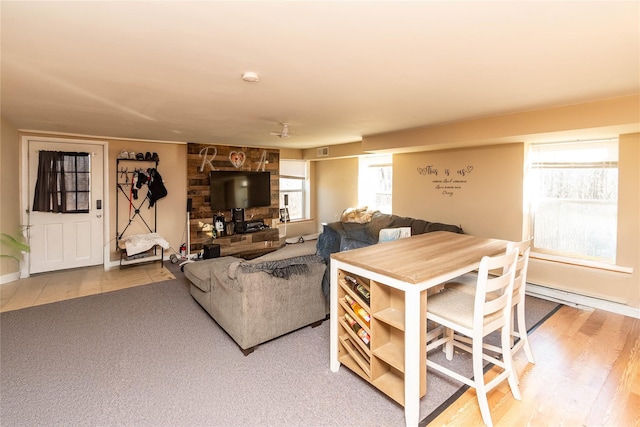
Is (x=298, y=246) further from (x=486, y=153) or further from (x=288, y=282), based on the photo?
(x=486, y=153)

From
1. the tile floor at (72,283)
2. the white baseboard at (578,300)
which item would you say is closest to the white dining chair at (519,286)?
the white baseboard at (578,300)

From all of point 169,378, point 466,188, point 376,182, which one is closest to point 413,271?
point 169,378

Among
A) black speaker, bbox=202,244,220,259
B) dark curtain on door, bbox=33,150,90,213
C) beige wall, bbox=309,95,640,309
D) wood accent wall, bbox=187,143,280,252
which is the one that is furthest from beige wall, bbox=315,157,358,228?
dark curtain on door, bbox=33,150,90,213

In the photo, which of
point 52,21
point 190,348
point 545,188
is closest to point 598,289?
point 545,188

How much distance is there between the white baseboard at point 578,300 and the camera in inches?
131

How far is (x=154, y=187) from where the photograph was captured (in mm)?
5535

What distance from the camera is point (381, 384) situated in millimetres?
2014

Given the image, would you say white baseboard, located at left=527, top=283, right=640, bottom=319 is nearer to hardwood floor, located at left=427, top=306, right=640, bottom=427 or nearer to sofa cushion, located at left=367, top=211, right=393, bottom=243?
hardwood floor, located at left=427, top=306, right=640, bottom=427

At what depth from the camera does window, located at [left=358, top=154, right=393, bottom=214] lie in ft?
20.2

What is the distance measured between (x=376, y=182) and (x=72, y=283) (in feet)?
17.9

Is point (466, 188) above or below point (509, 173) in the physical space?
below

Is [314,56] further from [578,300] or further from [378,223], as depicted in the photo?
[578,300]

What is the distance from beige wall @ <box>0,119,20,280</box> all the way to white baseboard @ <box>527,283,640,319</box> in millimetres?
6882

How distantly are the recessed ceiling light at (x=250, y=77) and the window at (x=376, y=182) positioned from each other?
163 inches
